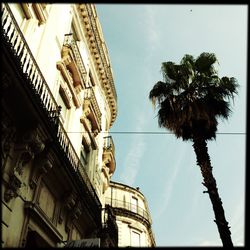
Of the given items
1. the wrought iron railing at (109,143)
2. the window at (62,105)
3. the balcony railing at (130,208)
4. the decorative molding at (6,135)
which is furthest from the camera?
the balcony railing at (130,208)

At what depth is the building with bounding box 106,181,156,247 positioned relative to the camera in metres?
36.0

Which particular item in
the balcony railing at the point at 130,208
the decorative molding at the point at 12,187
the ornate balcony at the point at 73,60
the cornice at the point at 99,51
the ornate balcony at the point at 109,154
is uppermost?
the cornice at the point at 99,51

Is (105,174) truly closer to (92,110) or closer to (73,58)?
(92,110)

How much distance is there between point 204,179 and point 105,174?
9727 mm

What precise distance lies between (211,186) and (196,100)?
3524mm

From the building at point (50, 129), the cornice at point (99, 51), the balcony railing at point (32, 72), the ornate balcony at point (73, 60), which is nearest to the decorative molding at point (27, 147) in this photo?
the building at point (50, 129)

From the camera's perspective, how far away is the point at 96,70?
68.1 ft

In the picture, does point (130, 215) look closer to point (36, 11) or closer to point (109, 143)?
point (109, 143)

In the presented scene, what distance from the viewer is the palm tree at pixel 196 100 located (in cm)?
1244

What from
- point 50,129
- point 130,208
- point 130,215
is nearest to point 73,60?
point 50,129

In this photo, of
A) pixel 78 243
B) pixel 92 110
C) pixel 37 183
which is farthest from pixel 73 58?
pixel 78 243

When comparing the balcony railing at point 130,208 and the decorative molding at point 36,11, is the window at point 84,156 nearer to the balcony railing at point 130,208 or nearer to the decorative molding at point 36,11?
the decorative molding at point 36,11

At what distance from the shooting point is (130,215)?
37281mm

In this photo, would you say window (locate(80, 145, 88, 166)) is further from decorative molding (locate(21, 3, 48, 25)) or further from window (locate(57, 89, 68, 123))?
decorative molding (locate(21, 3, 48, 25))
